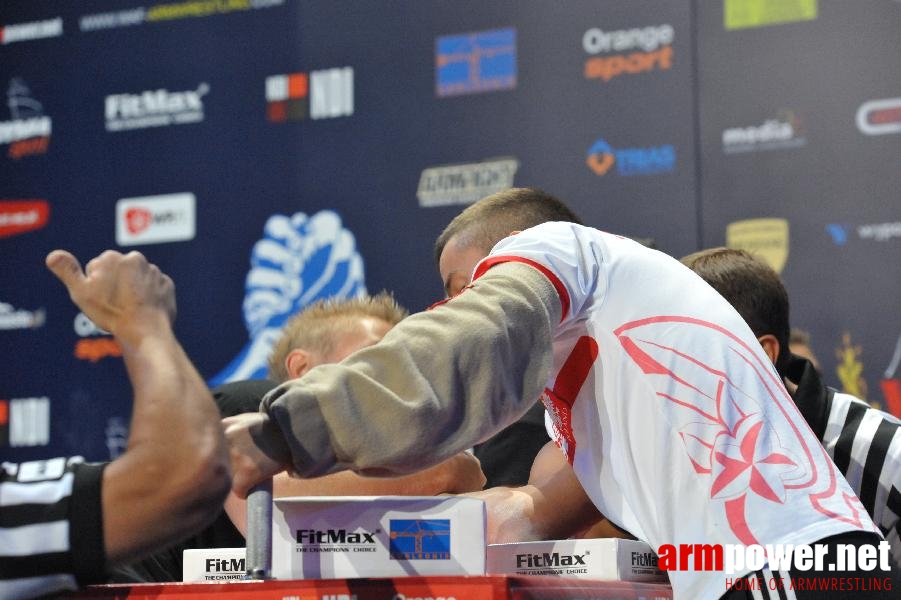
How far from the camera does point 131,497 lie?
0.96 meters

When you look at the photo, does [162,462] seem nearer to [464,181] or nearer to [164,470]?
[164,470]

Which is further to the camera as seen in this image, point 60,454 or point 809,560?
point 60,454

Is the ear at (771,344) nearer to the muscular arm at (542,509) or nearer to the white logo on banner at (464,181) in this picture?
the muscular arm at (542,509)

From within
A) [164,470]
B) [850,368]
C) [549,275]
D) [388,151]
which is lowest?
[850,368]

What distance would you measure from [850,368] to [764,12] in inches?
47.9

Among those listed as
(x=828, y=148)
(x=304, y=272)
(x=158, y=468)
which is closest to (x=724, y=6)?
(x=828, y=148)

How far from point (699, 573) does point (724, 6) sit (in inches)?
123

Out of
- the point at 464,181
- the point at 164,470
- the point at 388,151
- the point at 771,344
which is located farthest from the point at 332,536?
the point at 388,151

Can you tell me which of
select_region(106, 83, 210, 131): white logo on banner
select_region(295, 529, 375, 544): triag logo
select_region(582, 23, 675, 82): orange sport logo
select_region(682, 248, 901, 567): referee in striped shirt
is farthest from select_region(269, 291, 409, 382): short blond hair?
select_region(106, 83, 210, 131): white logo on banner

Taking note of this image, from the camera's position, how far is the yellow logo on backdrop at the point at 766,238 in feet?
12.3

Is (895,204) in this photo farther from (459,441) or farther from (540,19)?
(459,441)

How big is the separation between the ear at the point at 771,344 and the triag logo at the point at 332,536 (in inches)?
40.4

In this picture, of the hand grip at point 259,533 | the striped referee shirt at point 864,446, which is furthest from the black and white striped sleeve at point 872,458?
the hand grip at point 259,533

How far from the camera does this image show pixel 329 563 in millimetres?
1105
